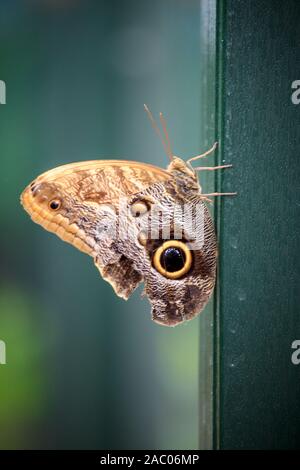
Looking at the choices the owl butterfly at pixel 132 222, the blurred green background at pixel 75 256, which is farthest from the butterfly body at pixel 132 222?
the blurred green background at pixel 75 256

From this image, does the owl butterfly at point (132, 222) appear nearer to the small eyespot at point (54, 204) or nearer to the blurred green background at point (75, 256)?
the small eyespot at point (54, 204)

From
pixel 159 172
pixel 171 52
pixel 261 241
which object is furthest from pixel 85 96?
pixel 261 241

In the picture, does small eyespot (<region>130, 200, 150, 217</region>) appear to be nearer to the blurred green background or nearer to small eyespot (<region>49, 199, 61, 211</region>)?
small eyespot (<region>49, 199, 61, 211</region>)

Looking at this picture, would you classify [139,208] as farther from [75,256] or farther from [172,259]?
[75,256]

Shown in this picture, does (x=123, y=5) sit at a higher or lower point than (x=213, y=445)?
higher

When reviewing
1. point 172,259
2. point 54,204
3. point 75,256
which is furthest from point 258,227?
point 75,256
